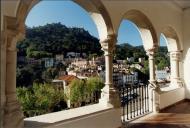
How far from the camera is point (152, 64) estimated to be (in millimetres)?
5953

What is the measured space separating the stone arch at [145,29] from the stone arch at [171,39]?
1442 millimetres

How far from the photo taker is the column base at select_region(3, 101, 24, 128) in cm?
254

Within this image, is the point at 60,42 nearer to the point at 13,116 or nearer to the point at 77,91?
the point at 77,91

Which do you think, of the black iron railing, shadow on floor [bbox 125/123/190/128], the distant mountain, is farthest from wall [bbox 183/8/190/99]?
the distant mountain

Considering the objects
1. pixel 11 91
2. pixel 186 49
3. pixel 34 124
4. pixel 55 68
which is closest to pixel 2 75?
pixel 11 91

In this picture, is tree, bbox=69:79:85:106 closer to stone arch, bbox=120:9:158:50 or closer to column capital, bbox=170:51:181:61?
column capital, bbox=170:51:181:61

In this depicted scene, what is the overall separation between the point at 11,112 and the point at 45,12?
1230 inches

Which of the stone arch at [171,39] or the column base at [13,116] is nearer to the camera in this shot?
the column base at [13,116]

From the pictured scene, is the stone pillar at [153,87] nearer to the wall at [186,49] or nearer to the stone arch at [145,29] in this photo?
the stone arch at [145,29]

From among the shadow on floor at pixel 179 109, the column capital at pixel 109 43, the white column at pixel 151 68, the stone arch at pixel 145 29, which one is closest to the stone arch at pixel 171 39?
the stone arch at pixel 145 29

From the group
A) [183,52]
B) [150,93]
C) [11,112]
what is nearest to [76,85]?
[183,52]

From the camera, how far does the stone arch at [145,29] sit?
215 inches

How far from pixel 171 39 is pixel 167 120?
325cm

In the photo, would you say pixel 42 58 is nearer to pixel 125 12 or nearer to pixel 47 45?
pixel 47 45
